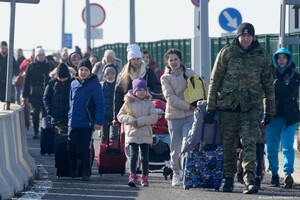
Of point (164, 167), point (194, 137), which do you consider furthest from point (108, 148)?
point (194, 137)

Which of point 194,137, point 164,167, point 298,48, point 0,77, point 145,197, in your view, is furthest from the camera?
point 0,77

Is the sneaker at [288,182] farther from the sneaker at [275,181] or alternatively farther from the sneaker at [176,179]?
the sneaker at [176,179]

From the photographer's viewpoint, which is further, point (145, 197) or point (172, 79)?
point (172, 79)

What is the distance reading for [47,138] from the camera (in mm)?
25281

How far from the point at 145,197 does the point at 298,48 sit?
9026 mm

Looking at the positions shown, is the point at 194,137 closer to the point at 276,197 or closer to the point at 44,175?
the point at 276,197

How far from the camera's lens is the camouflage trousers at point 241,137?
18438 millimetres

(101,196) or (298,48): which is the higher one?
(298,48)

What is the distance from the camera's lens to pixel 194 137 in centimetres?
1886

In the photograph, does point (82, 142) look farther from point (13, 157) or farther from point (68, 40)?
point (68, 40)

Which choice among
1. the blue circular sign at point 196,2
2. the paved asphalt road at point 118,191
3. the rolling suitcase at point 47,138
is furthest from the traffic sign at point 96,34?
the paved asphalt road at point 118,191

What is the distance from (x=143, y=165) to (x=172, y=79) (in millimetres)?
1294

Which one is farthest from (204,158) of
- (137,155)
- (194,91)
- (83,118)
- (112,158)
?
(112,158)

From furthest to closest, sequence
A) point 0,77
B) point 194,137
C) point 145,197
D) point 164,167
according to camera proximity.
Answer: point 0,77
point 164,167
point 194,137
point 145,197
